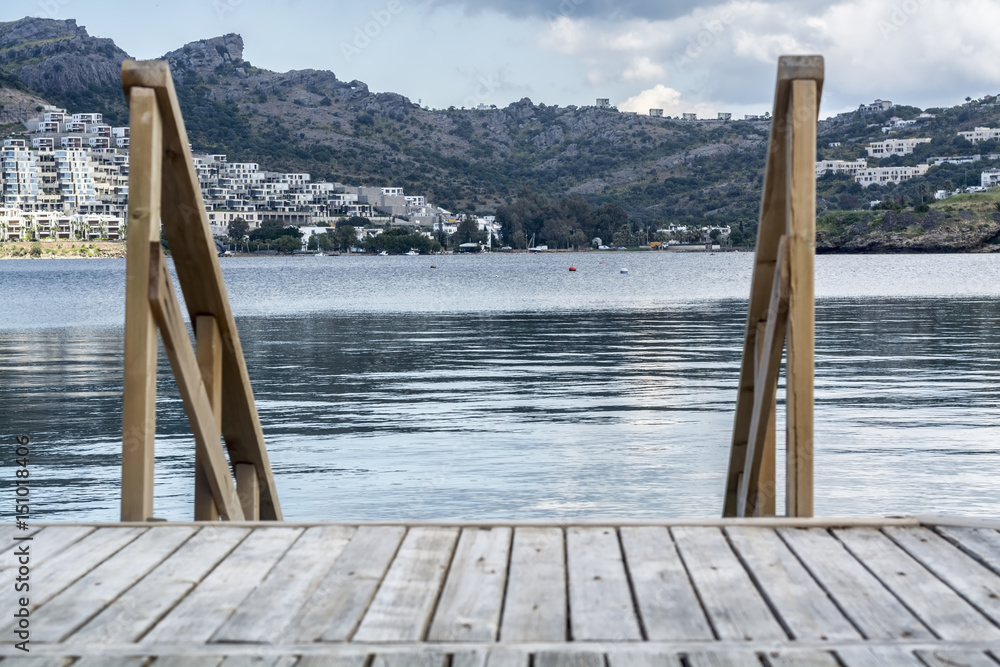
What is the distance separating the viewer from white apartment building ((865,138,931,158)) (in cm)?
19038

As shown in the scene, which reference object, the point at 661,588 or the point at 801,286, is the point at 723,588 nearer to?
the point at 661,588

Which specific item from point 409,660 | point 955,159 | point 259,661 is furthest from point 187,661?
point 955,159

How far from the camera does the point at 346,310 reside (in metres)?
41.1

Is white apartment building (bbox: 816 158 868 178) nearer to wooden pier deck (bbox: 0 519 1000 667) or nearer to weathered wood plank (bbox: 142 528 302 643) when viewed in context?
wooden pier deck (bbox: 0 519 1000 667)

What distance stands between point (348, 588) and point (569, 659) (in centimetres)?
90

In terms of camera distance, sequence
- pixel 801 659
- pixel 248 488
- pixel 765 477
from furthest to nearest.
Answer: pixel 248 488 < pixel 765 477 < pixel 801 659

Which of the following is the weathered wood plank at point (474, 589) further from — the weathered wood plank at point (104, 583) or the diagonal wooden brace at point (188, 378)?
the diagonal wooden brace at point (188, 378)

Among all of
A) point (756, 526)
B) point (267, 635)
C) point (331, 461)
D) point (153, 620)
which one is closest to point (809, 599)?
point (756, 526)

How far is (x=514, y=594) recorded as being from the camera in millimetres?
3504

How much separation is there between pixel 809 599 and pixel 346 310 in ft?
125

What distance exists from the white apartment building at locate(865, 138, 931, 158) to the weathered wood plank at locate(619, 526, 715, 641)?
197585 mm

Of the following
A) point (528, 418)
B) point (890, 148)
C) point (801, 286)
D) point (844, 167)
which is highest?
point (890, 148)

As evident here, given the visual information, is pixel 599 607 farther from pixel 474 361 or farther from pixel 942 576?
pixel 474 361

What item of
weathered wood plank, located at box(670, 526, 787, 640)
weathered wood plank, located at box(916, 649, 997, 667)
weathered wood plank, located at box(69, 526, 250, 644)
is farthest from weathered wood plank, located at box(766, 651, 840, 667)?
weathered wood plank, located at box(69, 526, 250, 644)
